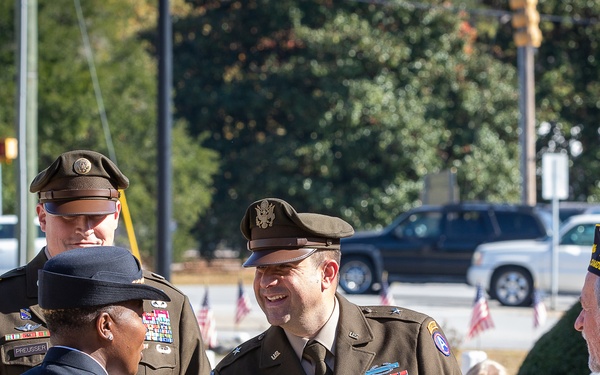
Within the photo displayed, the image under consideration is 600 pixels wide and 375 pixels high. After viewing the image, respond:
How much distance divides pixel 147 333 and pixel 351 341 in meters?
0.87

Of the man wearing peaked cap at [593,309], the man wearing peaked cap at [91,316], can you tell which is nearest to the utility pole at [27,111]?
the man wearing peaked cap at [91,316]

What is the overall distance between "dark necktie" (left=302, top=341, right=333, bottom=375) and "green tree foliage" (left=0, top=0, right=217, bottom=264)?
79.9ft

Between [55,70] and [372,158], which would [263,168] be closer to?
[372,158]

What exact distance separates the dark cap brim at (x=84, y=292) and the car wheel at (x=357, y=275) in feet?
63.5

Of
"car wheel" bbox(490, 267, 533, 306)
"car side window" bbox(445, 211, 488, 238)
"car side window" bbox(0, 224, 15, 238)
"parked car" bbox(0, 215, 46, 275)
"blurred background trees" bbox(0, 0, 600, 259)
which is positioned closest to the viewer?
"car wheel" bbox(490, 267, 533, 306)

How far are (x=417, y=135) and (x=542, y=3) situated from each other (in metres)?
6.27

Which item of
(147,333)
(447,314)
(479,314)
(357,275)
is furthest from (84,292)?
(357,275)

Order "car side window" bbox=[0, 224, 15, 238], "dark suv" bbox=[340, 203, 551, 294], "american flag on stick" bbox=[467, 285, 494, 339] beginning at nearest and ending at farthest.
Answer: "american flag on stick" bbox=[467, 285, 494, 339] → "dark suv" bbox=[340, 203, 551, 294] → "car side window" bbox=[0, 224, 15, 238]

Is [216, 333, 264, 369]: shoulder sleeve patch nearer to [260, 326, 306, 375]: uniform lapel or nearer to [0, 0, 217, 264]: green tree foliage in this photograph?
[260, 326, 306, 375]: uniform lapel

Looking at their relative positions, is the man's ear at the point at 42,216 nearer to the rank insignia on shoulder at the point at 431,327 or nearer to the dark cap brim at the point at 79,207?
the dark cap brim at the point at 79,207

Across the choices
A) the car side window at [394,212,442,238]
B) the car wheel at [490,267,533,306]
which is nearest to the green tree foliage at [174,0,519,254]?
the car side window at [394,212,442,238]

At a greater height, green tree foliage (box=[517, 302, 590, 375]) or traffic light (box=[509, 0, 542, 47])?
traffic light (box=[509, 0, 542, 47])

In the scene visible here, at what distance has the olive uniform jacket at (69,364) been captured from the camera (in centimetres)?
316

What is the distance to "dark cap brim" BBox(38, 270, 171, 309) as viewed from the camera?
128 inches
